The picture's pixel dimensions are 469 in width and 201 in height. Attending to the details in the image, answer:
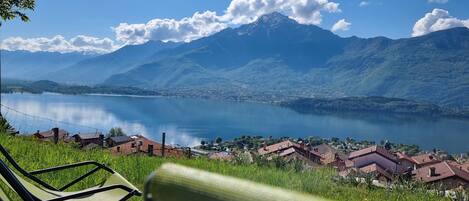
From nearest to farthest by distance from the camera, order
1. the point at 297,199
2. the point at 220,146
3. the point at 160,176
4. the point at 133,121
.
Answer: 1. the point at 297,199
2. the point at 160,176
3. the point at 220,146
4. the point at 133,121

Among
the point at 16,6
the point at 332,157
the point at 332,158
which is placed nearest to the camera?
the point at 16,6

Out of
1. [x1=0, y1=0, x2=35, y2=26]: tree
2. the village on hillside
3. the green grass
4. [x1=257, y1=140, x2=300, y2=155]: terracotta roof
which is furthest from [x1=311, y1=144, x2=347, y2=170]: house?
[x1=0, y1=0, x2=35, y2=26]: tree

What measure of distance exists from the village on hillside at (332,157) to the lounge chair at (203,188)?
5089 mm

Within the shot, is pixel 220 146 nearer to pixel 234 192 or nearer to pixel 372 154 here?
Result: pixel 372 154

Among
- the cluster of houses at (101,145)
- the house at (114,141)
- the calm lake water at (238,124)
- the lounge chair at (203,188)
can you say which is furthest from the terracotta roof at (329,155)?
the calm lake water at (238,124)

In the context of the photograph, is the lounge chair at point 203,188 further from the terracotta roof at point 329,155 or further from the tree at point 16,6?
the terracotta roof at point 329,155

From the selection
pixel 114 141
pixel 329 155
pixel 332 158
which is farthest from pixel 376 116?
pixel 114 141

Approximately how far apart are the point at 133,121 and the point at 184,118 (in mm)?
14895

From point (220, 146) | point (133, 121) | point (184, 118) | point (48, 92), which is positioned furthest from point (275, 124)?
point (48, 92)

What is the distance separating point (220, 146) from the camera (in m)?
72.3

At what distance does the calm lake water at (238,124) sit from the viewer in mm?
93375

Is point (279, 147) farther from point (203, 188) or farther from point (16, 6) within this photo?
point (203, 188)

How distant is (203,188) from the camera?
81 centimetres

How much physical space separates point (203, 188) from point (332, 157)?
37995 millimetres
